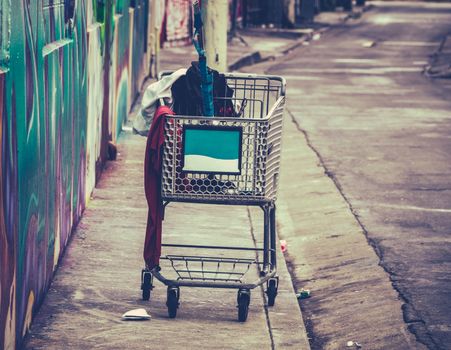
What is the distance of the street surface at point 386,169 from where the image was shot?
22.9 ft

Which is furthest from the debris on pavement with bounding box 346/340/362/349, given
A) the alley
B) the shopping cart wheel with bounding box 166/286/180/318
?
the shopping cart wheel with bounding box 166/286/180/318

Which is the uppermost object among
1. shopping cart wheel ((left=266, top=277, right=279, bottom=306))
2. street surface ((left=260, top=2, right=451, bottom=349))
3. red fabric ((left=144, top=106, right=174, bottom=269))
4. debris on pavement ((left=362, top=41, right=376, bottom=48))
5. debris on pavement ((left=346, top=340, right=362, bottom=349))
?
red fabric ((left=144, top=106, right=174, bottom=269))

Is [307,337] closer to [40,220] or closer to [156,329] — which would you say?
[156,329]

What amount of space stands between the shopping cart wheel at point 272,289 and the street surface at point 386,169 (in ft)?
0.96

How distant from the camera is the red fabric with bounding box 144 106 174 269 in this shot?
6.11 m

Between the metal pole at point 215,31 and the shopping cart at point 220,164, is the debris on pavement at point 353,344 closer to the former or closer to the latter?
the shopping cart at point 220,164

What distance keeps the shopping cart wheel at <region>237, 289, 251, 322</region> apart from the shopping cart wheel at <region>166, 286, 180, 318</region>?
12.9 inches

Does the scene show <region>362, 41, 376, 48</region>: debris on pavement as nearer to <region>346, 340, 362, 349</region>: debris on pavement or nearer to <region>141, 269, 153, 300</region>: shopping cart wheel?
<region>141, 269, 153, 300</region>: shopping cart wheel

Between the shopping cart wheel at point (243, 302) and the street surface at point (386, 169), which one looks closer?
the shopping cart wheel at point (243, 302)

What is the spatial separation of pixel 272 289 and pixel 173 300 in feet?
2.14

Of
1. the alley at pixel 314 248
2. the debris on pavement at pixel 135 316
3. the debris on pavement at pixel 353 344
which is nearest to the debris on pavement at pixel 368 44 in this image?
the alley at pixel 314 248

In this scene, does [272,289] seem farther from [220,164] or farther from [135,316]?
[220,164]

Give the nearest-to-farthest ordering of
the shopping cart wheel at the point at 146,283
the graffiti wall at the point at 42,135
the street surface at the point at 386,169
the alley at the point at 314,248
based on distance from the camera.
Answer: the graffiti wall at the point at 42,135 → the alley at the point at 314,248 → the shopping cart wheel at the point at 146,283 → the street surface at the point at 386,169

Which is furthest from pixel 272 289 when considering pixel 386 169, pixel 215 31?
pixel 386 169
